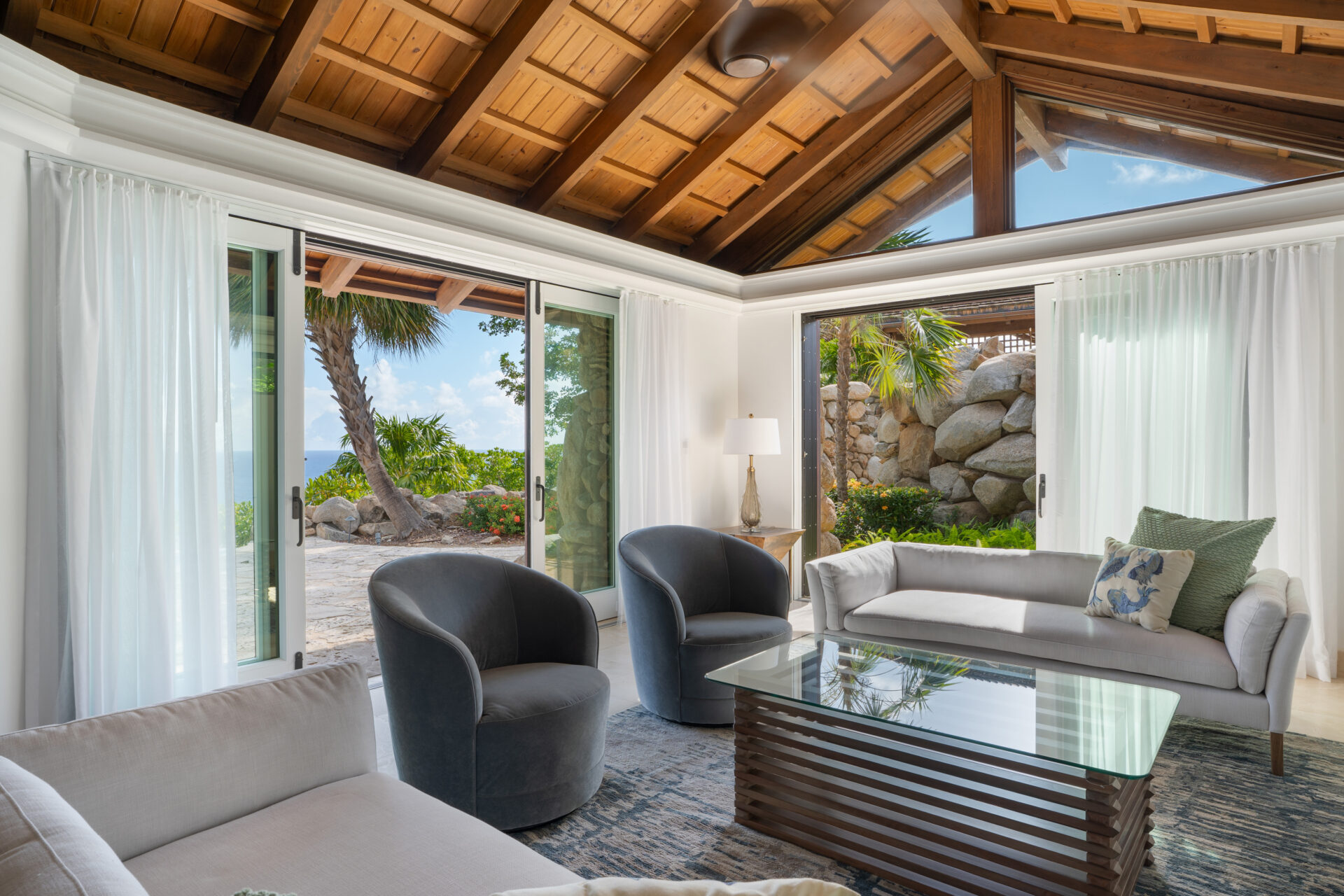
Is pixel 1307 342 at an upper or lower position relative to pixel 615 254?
lower

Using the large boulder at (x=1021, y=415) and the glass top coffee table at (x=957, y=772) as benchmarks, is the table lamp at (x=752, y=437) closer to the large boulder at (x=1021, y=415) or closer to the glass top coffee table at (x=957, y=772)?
the glass top coffee table at (x=957, y=772)

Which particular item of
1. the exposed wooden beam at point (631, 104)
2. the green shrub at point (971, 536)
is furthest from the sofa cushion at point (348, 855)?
the green shrub at point (971, 536)

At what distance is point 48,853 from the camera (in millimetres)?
970

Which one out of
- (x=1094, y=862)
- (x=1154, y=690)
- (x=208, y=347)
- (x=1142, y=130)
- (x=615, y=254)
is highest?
(x=1142, y=130)

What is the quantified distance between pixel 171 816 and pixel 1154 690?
2620mm

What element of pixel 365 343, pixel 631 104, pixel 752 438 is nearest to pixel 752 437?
pixel 752 438

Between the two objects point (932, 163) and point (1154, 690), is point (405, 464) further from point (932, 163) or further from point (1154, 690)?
point (1154, 690)

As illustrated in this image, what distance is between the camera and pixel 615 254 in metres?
5.00

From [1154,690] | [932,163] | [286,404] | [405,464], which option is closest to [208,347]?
[286,404]

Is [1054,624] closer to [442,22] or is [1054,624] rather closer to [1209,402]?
[1209,402]

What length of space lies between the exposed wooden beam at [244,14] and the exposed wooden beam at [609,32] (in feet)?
4.02

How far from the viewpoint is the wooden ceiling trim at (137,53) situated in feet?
9.51

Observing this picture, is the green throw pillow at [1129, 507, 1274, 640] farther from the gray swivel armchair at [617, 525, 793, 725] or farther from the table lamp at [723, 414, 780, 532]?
the table lamp at [723, 414, 780, 532]

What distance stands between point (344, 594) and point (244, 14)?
4.95 meters
